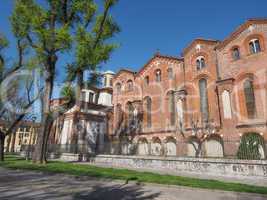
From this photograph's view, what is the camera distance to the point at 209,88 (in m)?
24.5

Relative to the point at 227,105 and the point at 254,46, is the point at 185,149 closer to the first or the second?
the point at 227,105

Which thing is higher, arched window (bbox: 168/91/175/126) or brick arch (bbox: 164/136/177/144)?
arched window (bbox: 168/91/175/126)

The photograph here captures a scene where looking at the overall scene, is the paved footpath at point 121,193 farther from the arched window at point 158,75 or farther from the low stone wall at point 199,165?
the arched window at point 158,75

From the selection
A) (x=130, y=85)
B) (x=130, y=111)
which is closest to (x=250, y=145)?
(x=130, y=111)

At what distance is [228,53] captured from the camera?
2377 centimetres

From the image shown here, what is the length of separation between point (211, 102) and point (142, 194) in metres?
17.8

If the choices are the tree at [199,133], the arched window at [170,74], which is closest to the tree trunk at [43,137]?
the tree at [199,133]

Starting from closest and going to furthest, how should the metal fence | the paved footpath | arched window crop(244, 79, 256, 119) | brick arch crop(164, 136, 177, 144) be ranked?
the paved footpath
the metal fence
arched window crop(244, 79, 256, 119)
brick arch crop(164, 136, 177, 144)

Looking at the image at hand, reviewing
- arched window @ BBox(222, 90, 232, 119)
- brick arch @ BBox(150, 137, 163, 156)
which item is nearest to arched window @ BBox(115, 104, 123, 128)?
brick arch @ BBox(150, 137, 163, 156)

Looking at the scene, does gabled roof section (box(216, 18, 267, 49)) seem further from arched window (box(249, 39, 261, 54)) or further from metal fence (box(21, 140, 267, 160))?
metal fence (box(21, 140, 267, 160))

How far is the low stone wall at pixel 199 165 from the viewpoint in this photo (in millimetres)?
12961

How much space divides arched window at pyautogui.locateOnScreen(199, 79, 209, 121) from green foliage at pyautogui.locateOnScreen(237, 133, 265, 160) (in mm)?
5259

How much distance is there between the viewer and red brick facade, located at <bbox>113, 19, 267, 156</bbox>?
Answer: 20.9 metres

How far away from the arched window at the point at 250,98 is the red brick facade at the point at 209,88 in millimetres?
125
